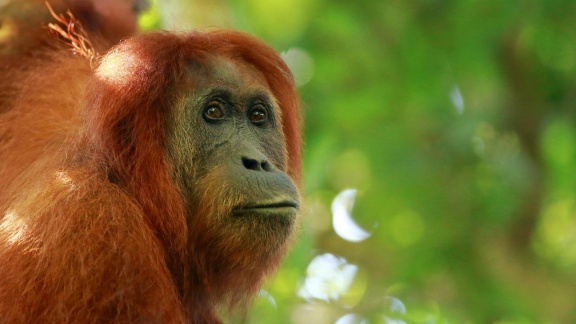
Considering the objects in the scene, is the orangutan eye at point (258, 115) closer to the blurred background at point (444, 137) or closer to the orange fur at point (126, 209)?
the orange fur at point (126, 209)

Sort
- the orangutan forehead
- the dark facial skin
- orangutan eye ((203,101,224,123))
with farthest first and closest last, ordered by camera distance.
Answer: the orangutan forehead
orangutan eye ((203,101,224,123))
the dark facial skin

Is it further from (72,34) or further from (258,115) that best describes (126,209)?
(72,34)

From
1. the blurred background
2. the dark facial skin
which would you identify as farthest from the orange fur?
the blurred background

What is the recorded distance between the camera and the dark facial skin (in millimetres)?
4184

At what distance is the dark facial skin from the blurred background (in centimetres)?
133

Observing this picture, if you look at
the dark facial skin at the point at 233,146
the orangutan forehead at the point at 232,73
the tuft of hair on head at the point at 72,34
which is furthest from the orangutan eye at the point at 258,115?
the tuft of hair on head at the point at 72,34

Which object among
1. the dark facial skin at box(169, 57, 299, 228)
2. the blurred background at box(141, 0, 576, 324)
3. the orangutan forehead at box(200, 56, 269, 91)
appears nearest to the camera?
the dark facial skin at box(169, 57, 299, 228)

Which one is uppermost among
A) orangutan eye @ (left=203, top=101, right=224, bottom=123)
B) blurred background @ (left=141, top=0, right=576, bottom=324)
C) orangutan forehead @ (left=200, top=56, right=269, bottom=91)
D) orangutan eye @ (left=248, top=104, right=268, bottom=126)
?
blurred background @ (left=141, top=0, right=576, bottom=324)

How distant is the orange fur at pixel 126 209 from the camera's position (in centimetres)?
364

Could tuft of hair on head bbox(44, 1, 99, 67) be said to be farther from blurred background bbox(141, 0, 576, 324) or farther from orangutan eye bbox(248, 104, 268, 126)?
orangutan eye bbox(248, 104, 268, 126)

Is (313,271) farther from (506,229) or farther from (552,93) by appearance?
(552,93)

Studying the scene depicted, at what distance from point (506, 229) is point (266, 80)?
2847 mm

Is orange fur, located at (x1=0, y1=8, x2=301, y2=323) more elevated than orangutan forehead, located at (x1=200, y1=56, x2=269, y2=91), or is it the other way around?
orangutan forehead, located at (x1=200, y1=56, x2=269, y2=91)

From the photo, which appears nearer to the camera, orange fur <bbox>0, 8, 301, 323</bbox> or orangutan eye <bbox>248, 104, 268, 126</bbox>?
orange fur <bbox>0, 8, 301, 323</bbox>
